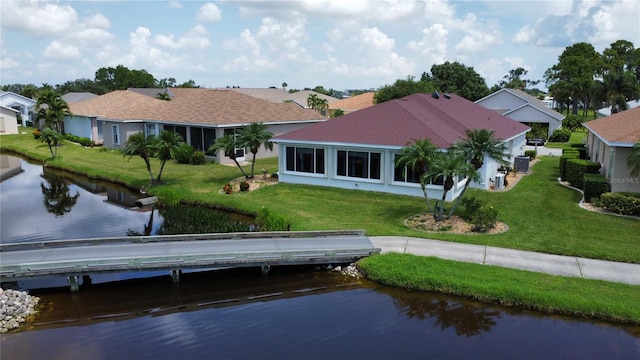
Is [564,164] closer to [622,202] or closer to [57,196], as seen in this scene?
[622,202]

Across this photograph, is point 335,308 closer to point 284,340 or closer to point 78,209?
point 284,340

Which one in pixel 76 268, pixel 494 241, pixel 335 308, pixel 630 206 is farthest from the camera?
pixel 630 206

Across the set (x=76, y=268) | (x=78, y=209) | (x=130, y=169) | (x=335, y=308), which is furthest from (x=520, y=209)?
(x=130, y=169)

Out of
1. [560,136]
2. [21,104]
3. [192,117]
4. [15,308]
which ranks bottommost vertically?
[15,308]

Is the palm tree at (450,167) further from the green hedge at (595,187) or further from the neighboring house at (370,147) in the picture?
the green hedge at (595,187)

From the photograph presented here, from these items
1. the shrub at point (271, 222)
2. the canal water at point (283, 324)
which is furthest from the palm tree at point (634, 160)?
the shrub at point (271, 222)

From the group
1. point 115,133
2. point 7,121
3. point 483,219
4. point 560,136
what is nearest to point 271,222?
point 483,219

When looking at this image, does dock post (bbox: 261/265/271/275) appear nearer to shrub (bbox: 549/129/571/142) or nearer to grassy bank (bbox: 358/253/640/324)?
grassy bank (bbox: 358/253/640/324)
